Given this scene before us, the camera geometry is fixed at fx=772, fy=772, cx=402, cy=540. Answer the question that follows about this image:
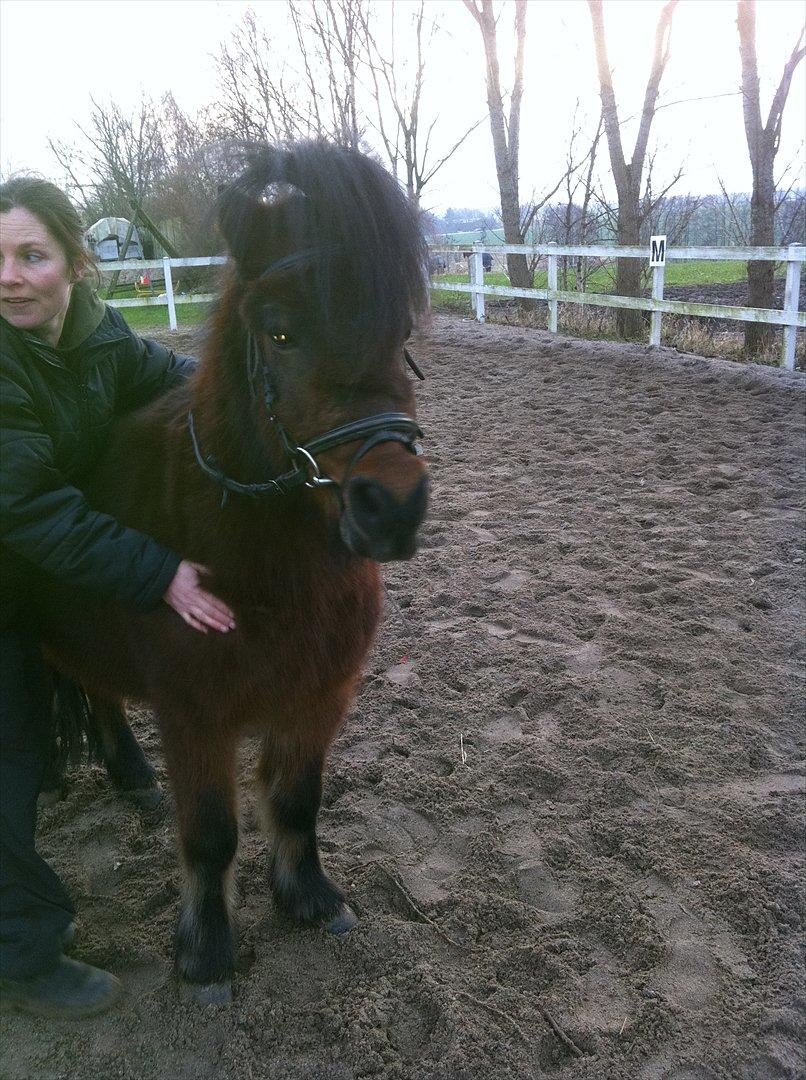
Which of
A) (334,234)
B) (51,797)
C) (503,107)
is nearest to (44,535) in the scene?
(334,234)

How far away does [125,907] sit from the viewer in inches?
97.5

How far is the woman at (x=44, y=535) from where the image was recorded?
1.86 m

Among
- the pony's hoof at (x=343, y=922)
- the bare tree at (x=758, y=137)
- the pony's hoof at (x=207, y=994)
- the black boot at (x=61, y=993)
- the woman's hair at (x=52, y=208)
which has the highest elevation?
the bare tree at (x=758, y=137)

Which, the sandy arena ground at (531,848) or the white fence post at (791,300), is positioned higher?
the white fence post at (791,300)

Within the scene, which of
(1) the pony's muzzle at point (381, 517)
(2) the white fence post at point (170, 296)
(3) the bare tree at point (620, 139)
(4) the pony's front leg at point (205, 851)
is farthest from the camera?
(2) the white fence post at point (170, 296)

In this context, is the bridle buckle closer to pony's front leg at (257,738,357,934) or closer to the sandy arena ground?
the sandy arena ground

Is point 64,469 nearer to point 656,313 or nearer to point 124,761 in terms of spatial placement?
point 124,761

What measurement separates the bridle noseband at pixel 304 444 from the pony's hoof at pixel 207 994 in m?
1.33

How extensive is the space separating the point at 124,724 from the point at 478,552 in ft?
8.00

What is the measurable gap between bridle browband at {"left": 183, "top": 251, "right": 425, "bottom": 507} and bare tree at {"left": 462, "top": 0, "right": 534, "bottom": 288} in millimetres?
14135

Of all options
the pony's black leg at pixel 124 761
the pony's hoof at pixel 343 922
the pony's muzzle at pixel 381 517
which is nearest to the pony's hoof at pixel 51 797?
the pony's black leg at pixel 124 761

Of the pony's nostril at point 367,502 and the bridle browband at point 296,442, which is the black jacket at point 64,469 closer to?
the bridle browband at point 296,442

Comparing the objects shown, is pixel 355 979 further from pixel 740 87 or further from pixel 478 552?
pixel 740 87

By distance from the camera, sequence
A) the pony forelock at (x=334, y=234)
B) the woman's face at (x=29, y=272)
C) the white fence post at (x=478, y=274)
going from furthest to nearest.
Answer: the white fence post at (x=478, y=274) < the woman's face at (x=29, y=272) < the pony forelock at (x=334, y=234)
